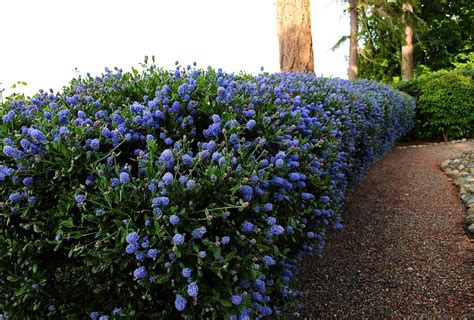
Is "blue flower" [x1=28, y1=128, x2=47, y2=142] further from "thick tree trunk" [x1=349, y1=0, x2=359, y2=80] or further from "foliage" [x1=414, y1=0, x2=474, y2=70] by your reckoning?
"foliage" [x1=414, y1=0, x2=474, y2=70]

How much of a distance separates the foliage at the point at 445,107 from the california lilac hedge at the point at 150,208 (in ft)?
33.9

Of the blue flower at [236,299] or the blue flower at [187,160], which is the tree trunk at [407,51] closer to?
→ the blue flower at [187,160]

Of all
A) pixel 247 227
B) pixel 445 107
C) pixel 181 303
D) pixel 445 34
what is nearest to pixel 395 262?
pixel 247 227

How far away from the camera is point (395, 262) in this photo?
4.07 meters

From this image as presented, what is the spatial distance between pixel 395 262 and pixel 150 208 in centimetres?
308

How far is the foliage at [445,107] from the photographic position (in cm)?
1146

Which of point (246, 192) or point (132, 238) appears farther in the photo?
point (246, 192)

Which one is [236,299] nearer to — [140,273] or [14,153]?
[140,273]

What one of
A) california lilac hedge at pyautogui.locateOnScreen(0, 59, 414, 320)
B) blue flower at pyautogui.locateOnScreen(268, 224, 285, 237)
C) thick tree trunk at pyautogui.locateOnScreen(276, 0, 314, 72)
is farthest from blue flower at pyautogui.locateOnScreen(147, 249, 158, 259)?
thick tree trunk at pyautogui.locateOnScreen(276, 0, 314, 72)

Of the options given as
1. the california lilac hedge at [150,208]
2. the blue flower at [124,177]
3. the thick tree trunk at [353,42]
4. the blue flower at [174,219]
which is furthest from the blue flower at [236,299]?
the thick tree trunk at [353,42]

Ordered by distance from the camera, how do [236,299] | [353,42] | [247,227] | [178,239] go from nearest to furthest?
[178,239], [236,299], [247,227], [353,42]

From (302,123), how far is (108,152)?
133 centimetres

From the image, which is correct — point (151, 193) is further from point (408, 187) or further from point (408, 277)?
point (408, 187)

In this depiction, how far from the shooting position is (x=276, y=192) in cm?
220
